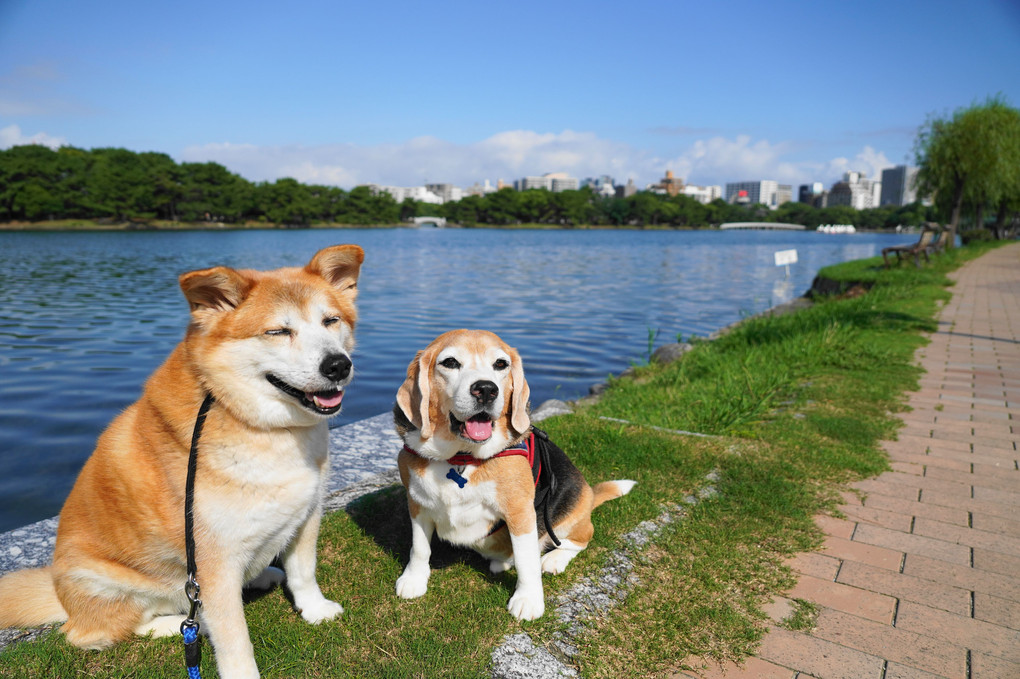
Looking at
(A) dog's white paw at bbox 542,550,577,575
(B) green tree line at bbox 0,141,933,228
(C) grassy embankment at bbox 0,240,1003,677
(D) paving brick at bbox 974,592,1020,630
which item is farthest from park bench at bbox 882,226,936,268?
(B) green tree line at bbox 0,141,933,228

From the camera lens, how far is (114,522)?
2688 millimetres

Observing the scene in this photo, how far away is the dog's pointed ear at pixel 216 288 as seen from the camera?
2.39m

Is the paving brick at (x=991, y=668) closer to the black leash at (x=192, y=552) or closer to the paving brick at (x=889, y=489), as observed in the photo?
the paving brick at (x=889, y=489)

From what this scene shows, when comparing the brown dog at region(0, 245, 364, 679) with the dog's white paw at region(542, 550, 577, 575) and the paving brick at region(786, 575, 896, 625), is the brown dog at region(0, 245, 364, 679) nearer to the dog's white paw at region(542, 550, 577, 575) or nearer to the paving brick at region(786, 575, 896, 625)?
the dog's white paw at region(542, 550, 577, 575)

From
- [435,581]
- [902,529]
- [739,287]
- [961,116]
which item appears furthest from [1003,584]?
[961,116]

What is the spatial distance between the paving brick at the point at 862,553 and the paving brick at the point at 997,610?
43 cm

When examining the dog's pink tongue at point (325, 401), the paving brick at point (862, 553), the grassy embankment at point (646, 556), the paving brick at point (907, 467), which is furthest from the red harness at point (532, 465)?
the paving brick at point (907, 467)

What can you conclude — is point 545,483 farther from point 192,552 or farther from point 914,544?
point 914,544

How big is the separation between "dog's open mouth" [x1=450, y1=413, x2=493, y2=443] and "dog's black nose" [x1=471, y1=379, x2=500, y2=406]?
0.10 meters

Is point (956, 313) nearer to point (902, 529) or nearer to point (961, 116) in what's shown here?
point (902, 529)

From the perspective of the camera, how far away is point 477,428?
3088 mm

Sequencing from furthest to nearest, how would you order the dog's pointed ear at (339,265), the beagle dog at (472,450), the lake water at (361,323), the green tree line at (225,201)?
1. the green tree line at (225,201)
2. the lake water at (361,323)
3. the beagle dog at (472,450)
4. the dog's pointed ear at (339,265)

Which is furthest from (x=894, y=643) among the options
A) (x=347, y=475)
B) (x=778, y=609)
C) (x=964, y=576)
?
(x=347, y=475)

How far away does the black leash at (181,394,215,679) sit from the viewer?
2.49 metres
